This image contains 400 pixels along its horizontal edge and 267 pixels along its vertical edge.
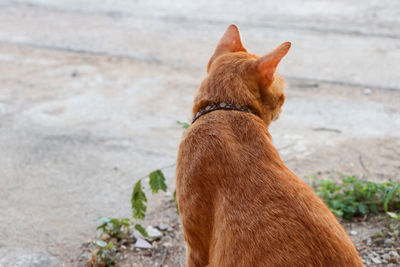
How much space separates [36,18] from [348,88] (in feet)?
17.7

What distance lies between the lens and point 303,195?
2.03 m

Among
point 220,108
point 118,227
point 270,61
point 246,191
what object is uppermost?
point 270,61

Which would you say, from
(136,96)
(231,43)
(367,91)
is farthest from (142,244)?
(367,91)

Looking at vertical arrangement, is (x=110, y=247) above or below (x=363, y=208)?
below

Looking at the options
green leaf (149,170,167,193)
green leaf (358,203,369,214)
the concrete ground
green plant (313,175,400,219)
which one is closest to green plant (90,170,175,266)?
green leaf (149,170,167,193)

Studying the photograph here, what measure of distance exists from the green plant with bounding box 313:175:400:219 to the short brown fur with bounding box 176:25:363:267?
116cm

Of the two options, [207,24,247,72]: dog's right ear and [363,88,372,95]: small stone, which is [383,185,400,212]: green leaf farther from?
[363,88,372,95]: small stone

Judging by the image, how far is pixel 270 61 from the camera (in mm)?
2248

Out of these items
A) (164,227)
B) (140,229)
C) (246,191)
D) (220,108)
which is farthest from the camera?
(164,227)

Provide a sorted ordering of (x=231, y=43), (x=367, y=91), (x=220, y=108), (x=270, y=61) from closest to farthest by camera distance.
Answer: (x=270, y=61) < (x=220, y=108) < (x=231, y=43) < (x=367, y=91)

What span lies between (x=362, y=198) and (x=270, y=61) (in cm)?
163

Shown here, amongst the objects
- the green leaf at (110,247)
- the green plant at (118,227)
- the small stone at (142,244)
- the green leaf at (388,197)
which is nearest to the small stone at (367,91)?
the green leaf at (388,197)

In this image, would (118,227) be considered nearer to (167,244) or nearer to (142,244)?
(142,244)

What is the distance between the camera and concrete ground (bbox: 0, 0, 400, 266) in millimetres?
3826
